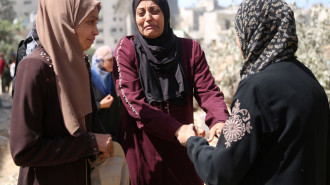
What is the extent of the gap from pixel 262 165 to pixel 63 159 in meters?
0.90

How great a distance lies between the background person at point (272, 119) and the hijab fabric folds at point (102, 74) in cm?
265

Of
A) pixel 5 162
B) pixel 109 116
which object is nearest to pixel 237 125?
pixel 109 116

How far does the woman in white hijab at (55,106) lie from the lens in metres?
1.74

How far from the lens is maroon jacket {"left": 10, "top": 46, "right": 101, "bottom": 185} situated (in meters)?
1.74

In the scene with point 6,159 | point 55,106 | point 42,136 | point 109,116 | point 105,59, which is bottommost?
point 6,159

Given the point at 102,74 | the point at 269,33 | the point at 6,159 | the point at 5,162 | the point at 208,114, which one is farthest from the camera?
the point at 6,159

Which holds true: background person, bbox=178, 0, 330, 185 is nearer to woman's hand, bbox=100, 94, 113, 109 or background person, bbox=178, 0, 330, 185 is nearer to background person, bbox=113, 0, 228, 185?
background person, bbox=113, 0, 228, 185

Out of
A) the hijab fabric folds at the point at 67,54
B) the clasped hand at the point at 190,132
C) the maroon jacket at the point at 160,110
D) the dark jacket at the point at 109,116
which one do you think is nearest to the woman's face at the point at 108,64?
the dark jacket at the point at 109,116

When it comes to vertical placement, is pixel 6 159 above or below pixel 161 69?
below

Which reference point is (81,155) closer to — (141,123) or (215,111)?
(141,123)

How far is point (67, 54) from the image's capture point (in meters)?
1.87

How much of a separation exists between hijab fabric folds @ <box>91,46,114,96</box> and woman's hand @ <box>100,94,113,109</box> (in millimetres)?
141

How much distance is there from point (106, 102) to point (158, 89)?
1531mm

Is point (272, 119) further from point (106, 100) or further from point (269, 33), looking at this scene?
point (106, 100)
